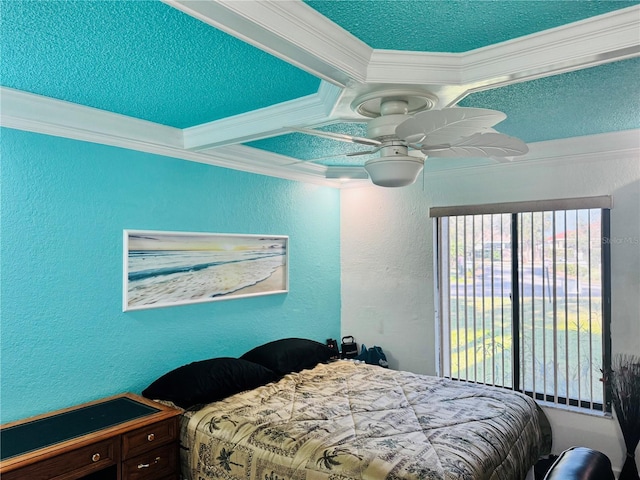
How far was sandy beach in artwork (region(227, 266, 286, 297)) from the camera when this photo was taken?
146 inches

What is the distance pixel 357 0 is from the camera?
1511 millimetres

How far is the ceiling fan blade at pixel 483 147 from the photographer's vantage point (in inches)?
73.7

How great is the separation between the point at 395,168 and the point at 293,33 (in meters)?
0.79

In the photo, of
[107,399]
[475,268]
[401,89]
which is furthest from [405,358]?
[401,89]

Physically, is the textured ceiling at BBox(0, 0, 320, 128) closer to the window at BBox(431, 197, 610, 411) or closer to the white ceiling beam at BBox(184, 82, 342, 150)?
the white ceiling beam at BBox(184, 82, 342, 150)

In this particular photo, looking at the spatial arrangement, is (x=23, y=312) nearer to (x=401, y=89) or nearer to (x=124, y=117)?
(x=124, y=117)

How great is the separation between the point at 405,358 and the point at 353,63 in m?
3.19

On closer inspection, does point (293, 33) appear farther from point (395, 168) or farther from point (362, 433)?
point (362, 433)

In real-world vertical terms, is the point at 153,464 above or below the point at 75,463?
below

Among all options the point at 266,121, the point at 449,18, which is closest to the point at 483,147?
the point at 449,18

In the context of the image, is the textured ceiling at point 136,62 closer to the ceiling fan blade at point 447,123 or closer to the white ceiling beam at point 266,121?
the white ceiling beam at point 266,121

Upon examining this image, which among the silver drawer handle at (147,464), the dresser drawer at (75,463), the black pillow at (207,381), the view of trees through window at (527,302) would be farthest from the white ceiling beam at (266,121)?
the view of trees through window at (527,302)

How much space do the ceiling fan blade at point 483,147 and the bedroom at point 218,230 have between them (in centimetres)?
65

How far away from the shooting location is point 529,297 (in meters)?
3.62
